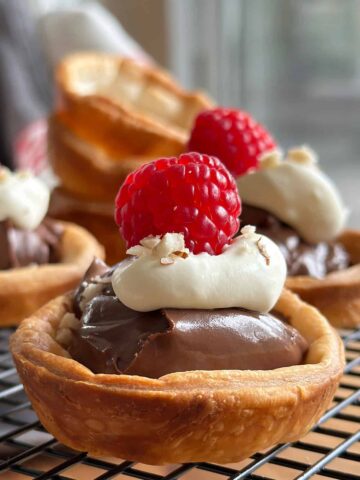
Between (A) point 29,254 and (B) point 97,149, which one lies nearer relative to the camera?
(A) point 29,254

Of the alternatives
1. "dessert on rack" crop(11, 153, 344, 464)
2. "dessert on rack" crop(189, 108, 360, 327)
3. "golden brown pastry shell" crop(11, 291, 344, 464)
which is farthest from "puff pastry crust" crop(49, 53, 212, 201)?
"golden brown pastry shell" crop(11, 291, 344, 464)

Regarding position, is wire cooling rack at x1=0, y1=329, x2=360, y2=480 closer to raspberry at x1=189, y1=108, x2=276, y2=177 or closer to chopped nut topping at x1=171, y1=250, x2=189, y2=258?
chopped nut topping at x1=171, y1=250, x2=189, y2=258

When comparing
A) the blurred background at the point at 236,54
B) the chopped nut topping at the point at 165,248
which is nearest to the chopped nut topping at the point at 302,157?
the chopped nut topping at the point at 165,248

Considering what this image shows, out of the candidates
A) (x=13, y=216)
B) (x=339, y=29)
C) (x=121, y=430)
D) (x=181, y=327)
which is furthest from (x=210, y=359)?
(x=339, y=29)

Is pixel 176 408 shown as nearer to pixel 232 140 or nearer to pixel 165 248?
pixel 165 248

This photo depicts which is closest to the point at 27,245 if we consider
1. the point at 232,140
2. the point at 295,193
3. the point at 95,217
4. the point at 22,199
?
the point at 22,199

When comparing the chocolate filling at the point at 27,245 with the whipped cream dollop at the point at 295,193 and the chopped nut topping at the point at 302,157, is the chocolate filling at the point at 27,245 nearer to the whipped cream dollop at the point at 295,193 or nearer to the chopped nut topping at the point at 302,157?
the whipped cream dollop at the point at 295,193
